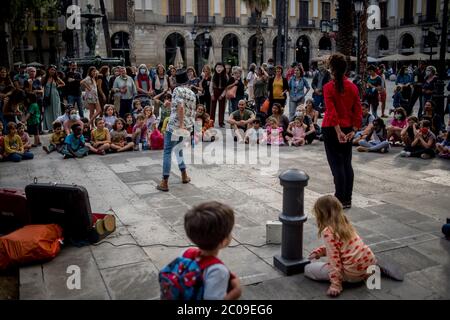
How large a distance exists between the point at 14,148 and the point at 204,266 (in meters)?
7.79

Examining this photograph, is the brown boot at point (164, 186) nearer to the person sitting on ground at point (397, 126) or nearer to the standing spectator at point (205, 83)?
the person sitting on ground at point (397, 126)

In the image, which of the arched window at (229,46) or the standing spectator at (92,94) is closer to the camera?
the standing spectator at (92,94)

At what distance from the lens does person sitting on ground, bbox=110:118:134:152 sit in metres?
9.72

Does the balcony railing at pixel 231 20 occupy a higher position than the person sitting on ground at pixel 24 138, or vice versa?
the balcony railing at pixel 231 20

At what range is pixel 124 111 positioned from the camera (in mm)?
12070

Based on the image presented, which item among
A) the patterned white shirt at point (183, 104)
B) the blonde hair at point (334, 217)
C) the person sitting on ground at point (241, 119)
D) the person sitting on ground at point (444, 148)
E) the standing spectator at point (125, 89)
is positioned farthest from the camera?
the standing spectator at point (125, 89)

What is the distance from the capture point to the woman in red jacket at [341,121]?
208 inches

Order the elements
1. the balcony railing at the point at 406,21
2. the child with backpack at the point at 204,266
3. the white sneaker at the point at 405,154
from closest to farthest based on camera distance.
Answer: the child with backpack at the point at 204,266 → the white sneaker at the point at 405,154 → the balcony railing at the point at 406,21

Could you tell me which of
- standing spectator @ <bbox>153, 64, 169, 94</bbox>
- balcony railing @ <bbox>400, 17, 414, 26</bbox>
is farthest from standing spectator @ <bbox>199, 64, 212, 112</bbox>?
balcony railing @ <bbox>400, 17, 414, 26</bbox>

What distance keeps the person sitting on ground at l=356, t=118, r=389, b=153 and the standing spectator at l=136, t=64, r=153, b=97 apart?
19.9ft

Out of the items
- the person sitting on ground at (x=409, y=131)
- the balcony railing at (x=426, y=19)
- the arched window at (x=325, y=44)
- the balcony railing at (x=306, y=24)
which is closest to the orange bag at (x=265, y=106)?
the person sitting on ground at (x=409, y=131)

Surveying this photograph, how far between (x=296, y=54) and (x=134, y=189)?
159ft

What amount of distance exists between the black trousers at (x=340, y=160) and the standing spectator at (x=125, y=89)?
7.42m
